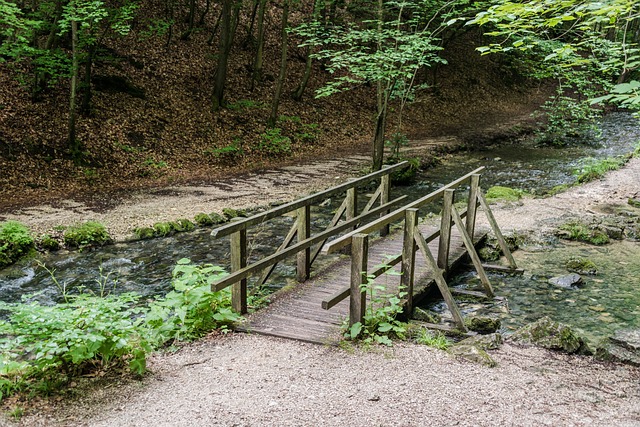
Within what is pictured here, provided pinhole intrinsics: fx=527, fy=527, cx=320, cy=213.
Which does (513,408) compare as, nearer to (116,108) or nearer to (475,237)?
(475,237)

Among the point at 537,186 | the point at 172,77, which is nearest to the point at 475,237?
the point at 537,186

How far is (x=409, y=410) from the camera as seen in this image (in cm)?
446

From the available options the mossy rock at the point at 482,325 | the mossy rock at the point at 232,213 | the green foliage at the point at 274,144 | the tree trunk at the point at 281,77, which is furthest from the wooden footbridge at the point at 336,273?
the tree trunk at the point at 281,77

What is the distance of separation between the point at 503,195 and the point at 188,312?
11154 mm

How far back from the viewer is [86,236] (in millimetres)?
11398

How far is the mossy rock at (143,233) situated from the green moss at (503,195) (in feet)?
29.8

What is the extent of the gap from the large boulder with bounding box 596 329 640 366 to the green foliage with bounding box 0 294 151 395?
495cm

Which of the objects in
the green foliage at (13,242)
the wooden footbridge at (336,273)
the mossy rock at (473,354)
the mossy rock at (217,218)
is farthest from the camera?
the mossy rock at (217,218)

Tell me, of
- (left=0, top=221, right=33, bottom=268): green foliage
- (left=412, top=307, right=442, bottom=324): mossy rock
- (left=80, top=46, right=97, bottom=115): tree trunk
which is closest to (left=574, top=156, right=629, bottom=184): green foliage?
(left=412, top=307, right=442, bottom=324): mossy rock

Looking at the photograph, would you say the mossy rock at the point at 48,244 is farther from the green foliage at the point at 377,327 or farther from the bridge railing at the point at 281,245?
the green foliage at the point at 377,327

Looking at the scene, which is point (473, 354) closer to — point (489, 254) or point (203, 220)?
point (489, 254)

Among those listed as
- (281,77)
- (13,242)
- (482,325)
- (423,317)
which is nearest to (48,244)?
(13,242)

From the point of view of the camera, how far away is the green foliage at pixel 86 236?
11.3 m

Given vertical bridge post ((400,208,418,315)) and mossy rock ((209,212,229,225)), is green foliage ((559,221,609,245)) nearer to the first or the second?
vertical bridge post ((400,208,418,315))
